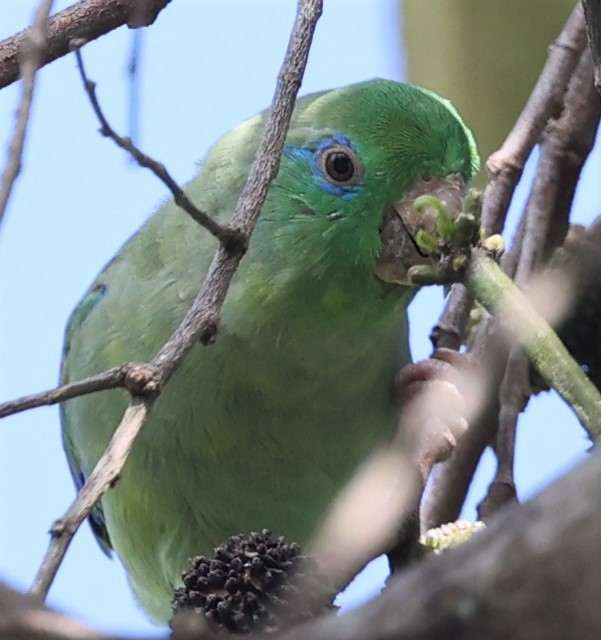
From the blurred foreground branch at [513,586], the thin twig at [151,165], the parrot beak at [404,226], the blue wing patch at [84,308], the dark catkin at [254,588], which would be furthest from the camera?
the blue wing patch at [84,308]

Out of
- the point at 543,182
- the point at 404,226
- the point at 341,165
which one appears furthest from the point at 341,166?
the point at 543,182

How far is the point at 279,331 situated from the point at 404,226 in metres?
0.35

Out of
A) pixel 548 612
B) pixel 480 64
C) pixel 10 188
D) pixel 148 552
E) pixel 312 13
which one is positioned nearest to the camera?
pixel 548 612

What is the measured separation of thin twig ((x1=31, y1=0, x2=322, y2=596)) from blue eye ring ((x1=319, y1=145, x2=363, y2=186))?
0.56 metres

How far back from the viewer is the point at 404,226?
2141 mm

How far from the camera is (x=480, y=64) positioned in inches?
109

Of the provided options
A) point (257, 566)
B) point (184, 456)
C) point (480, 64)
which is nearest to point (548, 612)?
point (257, 566)

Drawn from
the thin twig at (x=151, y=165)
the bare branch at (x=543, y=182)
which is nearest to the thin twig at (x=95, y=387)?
the thin twig at (x=151, y=165)

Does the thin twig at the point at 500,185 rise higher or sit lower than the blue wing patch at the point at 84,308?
lower

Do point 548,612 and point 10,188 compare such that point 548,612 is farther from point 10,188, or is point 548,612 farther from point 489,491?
point 489,491

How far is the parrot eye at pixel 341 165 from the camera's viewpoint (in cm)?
219

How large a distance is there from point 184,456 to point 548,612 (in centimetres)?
189

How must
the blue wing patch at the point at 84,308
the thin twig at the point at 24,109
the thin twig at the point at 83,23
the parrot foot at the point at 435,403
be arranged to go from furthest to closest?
the blue wing patch at the point at 84,308 → the parrot foot at the point at 435,403 → the thin twig at the point at 83,23 → the thin twig at the point at 24,109

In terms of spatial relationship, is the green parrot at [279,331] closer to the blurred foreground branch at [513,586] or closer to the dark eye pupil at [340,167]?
the dark eye pupil at [340,167]
